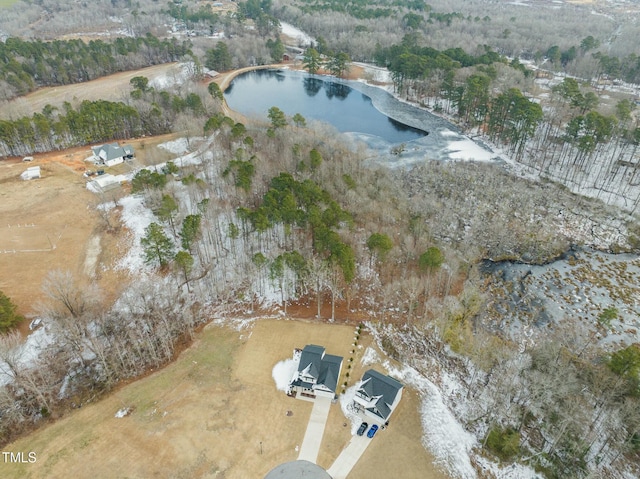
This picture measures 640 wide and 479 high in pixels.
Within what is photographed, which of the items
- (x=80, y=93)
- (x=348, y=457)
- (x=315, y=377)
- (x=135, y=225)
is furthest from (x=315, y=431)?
(x=80, y=93)

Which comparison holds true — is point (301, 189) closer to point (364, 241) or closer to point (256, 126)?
point (364, 241)

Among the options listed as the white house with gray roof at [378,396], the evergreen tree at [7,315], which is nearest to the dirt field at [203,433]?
Result: the white house with gray roof at [378,396]

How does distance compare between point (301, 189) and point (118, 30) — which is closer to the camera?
point (301, 189)

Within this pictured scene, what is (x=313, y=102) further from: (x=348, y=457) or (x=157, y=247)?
(x=348, y=457)

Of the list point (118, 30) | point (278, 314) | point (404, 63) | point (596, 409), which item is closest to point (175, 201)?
point (278, 314)

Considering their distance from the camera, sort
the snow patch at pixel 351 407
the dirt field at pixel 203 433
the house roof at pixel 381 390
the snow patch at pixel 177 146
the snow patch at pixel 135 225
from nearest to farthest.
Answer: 1. the dirt field at pixel 203 433
2. the house roof at pixel 381 390
3. the snow patch at pixel 351 407
4. the snow patch at pixel 135 225
5. the snow patch at pixel 177 146

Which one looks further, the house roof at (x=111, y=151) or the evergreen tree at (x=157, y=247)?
the house roof at (x=111, y=151)

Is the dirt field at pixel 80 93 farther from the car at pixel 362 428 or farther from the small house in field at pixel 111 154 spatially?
the car at pixel 362 428

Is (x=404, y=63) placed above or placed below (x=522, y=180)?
above
